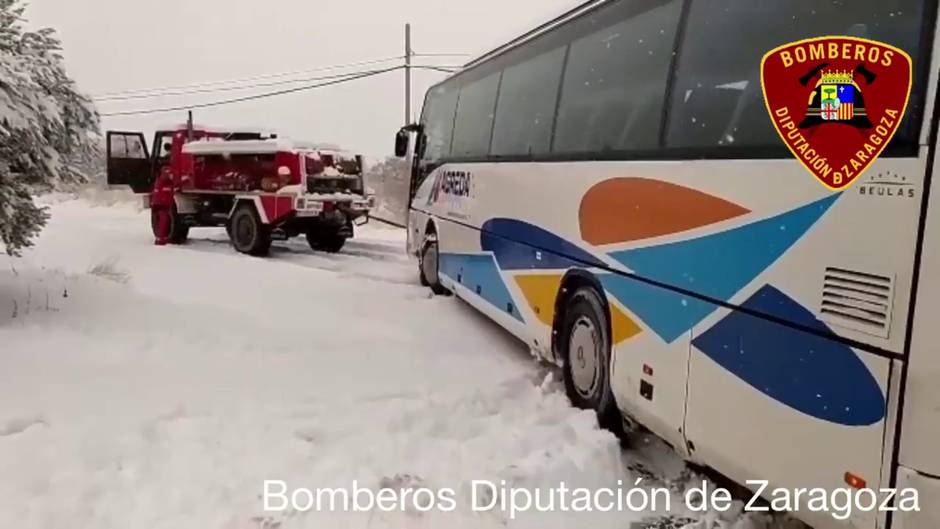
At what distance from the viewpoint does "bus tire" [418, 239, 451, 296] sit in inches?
395

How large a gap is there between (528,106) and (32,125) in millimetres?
4372

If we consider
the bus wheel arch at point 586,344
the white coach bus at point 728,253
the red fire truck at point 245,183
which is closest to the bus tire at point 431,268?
the white coach bus at point 728,253

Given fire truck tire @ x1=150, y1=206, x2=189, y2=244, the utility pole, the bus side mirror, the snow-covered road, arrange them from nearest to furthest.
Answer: the snow-covered road
the bus side mirror
fire truck tire @ x1=150, y1=206, x2=189, y2=244
the utility pole

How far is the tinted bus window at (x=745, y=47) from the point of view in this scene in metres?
2.59

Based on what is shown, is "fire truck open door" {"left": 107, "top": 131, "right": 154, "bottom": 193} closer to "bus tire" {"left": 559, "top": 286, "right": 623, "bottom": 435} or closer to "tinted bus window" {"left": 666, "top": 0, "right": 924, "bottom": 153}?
"bus tire" {"left": 559, "top": 286, "right": 623, "bottom": 435}

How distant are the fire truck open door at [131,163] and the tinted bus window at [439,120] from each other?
903 cm

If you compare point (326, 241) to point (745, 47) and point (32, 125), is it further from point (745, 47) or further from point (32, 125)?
point (745, 47)

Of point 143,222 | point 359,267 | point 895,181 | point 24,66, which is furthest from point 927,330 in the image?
point 143,222

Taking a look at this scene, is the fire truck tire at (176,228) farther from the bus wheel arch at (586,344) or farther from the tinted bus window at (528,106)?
the bus wheel arch at (586,344)

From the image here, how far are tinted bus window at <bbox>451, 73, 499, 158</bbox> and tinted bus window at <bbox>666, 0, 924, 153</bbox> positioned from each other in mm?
3753

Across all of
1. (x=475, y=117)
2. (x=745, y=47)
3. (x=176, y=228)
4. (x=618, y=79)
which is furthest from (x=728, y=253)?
(x=176, y=228)

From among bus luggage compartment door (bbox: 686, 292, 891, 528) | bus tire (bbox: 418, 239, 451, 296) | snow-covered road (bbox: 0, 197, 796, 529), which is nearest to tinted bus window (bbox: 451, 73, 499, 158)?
bus tire (bbox: 418, 239, 451, 296)

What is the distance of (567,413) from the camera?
5.16 meters

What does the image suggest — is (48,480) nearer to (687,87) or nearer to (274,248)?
(687,87)
